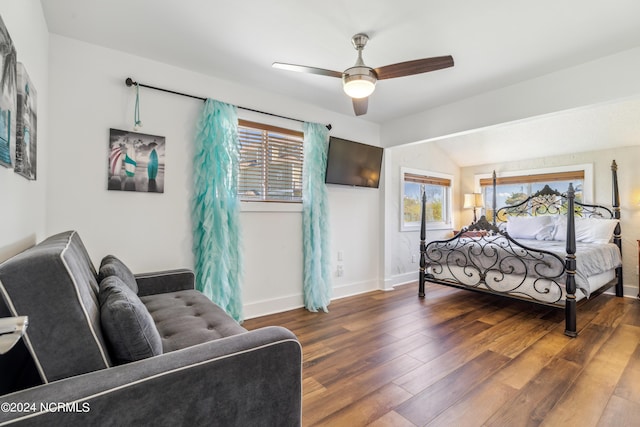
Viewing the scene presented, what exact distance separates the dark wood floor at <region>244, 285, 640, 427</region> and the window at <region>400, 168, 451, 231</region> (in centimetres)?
191

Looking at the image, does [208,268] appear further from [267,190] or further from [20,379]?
[20,379]

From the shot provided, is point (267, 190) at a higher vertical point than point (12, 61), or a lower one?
lower

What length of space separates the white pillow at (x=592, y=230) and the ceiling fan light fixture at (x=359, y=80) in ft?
13.1

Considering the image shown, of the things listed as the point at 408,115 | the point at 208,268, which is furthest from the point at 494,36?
the point at 208,268

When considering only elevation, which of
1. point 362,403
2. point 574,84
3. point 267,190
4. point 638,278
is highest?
point 574,84

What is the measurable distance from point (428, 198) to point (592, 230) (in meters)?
2.33

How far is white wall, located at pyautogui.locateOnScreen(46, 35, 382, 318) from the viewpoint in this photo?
2256 millimetres

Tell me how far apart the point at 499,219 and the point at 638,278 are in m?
1.95

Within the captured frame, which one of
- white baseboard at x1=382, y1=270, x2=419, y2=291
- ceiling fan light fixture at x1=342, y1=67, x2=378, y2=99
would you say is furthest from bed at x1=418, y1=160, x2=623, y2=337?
ceiling fan light fixture at x1=342, y1=67, x2=378, y2=99

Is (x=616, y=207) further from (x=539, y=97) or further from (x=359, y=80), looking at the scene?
(x=359, y=80)

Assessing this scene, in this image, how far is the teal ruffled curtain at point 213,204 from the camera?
2.76 meters

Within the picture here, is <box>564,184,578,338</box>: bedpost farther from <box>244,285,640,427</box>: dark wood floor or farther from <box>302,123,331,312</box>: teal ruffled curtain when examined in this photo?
<box>302,123,331,312</box>: teal ruffled curtain

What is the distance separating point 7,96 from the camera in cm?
118

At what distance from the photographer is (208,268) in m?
2.74
